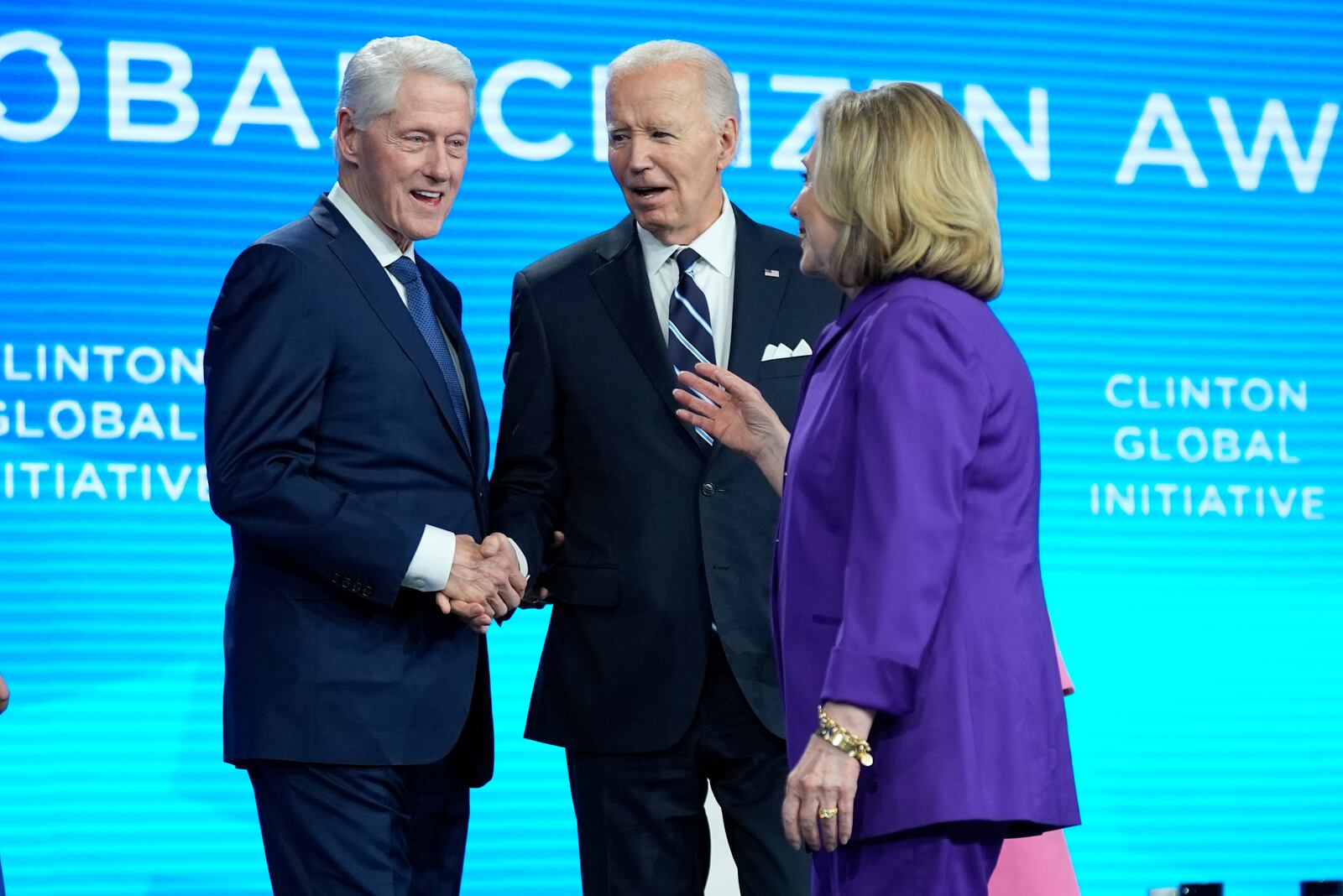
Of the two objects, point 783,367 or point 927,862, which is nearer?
point 927,862

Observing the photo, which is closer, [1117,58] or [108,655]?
[108,655]

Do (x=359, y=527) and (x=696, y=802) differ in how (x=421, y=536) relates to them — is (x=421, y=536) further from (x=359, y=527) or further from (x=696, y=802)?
(x=696, y=802)

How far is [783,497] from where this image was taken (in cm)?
208

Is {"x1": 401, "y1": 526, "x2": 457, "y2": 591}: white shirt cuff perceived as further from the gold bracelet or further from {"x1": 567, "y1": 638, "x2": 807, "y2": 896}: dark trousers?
the gold bracelet

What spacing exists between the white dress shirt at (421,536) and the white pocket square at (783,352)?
53 cm

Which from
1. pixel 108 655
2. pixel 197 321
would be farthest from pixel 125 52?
pixel 108 655

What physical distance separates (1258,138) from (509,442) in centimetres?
300

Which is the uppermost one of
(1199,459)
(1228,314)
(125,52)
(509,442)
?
(125,52)

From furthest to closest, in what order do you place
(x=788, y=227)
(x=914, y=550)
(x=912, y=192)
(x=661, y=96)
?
(x=788, y=227)
(x=661, y=96)
(x=912, y=192)
(x=914, y=550)

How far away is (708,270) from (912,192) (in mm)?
959

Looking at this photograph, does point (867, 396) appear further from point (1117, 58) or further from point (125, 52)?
point (1117, 58)

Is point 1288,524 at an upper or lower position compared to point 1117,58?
lower

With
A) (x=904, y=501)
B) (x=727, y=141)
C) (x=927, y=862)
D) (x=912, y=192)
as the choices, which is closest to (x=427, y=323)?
(x=727, y=141)

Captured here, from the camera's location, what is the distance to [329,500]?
7.91 ft
